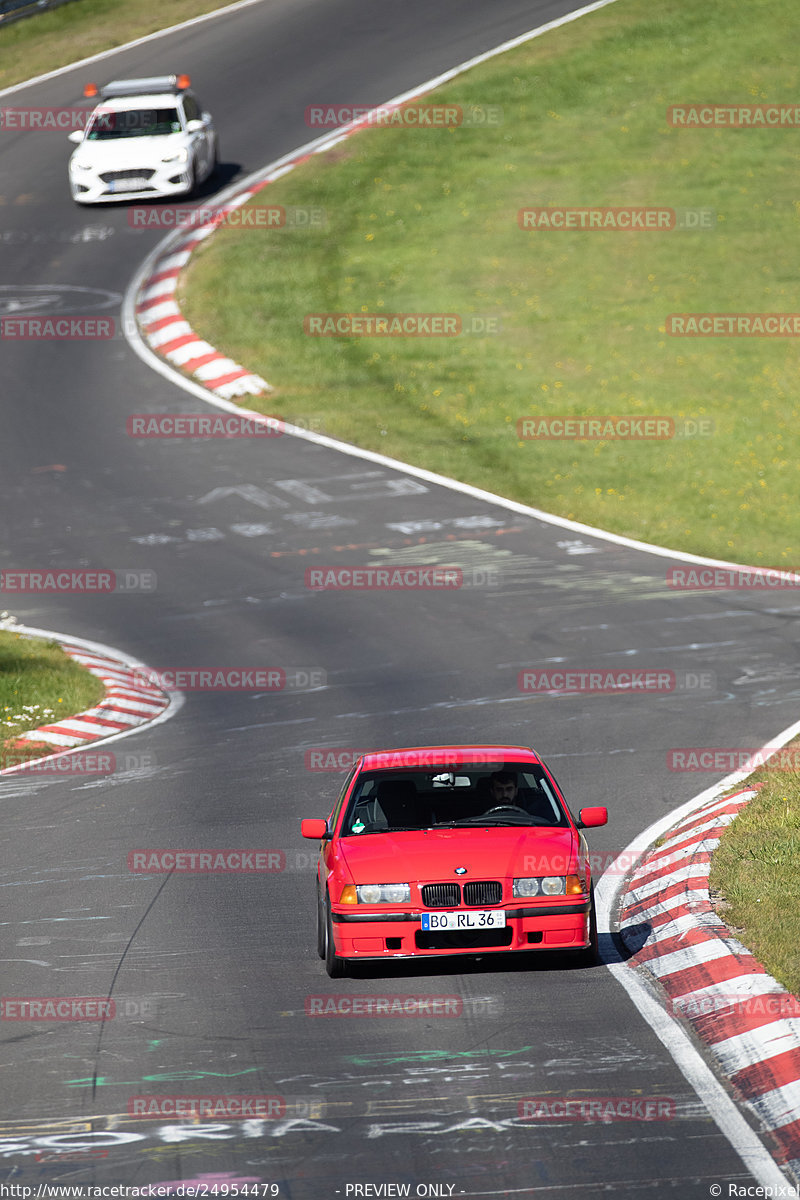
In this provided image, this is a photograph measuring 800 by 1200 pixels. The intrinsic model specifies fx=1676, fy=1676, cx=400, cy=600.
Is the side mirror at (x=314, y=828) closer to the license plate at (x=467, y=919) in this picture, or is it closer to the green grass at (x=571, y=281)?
the license plate at (x=467, y=919)

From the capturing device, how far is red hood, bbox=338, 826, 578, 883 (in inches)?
381

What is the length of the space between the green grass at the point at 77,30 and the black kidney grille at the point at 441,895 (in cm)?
3911

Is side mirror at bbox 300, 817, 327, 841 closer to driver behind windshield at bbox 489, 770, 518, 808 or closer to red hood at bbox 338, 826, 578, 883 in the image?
red hood at bbox 338, 826, 578, 883

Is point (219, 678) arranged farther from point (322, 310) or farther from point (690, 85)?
point (690, 85)

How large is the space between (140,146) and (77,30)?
14.0m

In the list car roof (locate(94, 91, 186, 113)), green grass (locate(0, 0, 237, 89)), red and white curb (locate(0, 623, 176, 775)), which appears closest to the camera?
red and white curb (locate(0, 623, 176, 775))

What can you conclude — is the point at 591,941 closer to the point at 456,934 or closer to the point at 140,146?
the point at 456,934

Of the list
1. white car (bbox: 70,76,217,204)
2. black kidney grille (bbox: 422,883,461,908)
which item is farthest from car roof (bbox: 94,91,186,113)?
black kidney grille (bbox: 422,883,461,908)

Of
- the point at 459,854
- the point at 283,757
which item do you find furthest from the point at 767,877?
the point at 283,757

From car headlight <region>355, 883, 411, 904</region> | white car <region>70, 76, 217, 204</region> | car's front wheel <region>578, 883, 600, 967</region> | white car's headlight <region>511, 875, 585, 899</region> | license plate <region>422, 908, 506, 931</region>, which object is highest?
white car <region>70, 76, 217, 204</region>

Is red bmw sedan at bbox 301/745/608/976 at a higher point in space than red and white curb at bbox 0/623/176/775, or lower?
higher

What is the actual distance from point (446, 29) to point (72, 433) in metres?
22.8

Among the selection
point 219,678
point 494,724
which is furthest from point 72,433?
point 494,724

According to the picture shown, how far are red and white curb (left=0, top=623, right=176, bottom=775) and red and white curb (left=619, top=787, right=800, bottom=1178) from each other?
7790 millimetres
